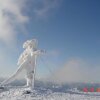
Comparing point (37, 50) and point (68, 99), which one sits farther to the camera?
point (37, 50)

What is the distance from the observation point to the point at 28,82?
3600cm

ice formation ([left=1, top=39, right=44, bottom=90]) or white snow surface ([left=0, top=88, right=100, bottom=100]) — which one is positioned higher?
ice formation ([left=1, top=39, right=44, bottom=90])

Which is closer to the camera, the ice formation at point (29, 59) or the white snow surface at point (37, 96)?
the white snow surface at point (37, 96)

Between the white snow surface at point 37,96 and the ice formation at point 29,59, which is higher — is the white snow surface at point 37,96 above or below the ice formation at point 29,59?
below

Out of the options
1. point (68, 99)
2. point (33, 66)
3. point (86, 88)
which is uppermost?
point (33, 66)

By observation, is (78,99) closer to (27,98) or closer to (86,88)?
(27,98)

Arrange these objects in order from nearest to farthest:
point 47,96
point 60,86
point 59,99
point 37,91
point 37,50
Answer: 1. point 59,99
2. point 47,96
3. point 37,91
4. point 37,50
5. point 60,86

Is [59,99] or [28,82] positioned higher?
[28,82]

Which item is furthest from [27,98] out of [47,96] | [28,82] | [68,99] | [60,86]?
[60,86]

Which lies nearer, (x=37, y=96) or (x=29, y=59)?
(x=37, y=96)

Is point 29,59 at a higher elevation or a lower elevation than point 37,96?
higher

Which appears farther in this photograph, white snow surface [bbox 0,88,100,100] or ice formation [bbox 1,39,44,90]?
ice formation [bbox 1,39,44,90]

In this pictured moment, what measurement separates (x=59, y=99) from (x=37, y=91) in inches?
196

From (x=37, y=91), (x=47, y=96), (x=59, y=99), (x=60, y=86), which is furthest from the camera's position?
(x=60, y=86)
